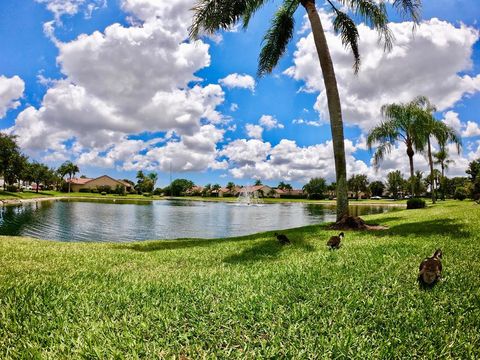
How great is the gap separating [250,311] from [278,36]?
13870 millimetres

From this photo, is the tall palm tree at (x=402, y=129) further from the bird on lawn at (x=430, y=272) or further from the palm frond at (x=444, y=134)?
the bird on lawn at (x=430, y=272)

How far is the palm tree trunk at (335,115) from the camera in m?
11.9

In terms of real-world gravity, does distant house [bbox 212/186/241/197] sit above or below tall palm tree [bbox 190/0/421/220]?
below

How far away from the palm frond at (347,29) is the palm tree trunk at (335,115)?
7.22 ft

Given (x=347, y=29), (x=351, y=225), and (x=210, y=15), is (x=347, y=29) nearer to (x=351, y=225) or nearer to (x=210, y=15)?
(x=210, y=15)

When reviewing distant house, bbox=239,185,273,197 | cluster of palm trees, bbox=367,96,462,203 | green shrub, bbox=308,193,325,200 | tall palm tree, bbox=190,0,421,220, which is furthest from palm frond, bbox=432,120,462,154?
distant house, bbox=239,185,273,197

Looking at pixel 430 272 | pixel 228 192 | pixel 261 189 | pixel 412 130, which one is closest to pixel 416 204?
A: pixel 412 130

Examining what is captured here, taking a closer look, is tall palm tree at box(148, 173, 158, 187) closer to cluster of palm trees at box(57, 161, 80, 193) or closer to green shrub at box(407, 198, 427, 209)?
cluster of palm trees at box(57, 161, 80, 193)

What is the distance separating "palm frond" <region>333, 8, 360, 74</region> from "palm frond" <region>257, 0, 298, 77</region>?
6.51ft

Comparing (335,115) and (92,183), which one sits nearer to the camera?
(335,115)

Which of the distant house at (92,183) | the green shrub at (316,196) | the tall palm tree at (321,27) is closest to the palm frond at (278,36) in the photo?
the tall palm tree at (321,27)

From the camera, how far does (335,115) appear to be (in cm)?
1199

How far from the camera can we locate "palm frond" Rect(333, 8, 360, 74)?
1404 centimetres

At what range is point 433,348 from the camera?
9.91 ft
